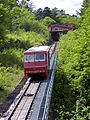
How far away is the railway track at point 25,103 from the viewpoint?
16.4m

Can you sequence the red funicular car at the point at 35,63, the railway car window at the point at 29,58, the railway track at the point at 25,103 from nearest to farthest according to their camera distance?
the railway track at the point at 25,103 < the red funicular car at the point at 35,63 < the railway car window at the point at 29,58

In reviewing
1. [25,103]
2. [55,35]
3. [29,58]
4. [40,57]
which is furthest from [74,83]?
[55,35]

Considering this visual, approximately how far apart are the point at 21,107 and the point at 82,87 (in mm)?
8056

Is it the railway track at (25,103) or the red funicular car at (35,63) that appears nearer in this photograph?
the railway track at (25,103)

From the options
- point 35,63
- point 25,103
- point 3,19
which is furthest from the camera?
point 3,19

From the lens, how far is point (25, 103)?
18938 millimetres

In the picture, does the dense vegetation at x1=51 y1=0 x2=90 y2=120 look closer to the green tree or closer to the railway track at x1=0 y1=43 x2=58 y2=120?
the railway track at x1=0 y1=43 x2=58 y2=120

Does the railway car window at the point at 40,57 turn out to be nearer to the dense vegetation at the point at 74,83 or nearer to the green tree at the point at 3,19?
the dense vegetation at the point at 74,83

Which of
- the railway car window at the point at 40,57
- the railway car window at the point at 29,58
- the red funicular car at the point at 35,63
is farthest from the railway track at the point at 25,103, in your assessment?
the railway car window at the point at 40,57

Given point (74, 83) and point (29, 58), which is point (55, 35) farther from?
point (29, 58)

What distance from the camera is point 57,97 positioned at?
23.6 meters

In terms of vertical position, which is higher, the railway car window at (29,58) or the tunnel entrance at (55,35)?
the railway car window at (29,58)

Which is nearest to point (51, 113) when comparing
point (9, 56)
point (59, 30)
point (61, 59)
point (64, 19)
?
point (61, 59)

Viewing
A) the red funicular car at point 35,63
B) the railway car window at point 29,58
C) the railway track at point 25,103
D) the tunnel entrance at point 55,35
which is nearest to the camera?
the railway track at point 25,103
